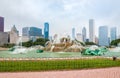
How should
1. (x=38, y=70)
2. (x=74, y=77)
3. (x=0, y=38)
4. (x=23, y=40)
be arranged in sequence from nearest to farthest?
(x=74, y=77) → (x=38, y=70) → (x=23, y=40) → (x=0, y=38)

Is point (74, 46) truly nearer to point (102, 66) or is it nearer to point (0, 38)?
point (102, 66)

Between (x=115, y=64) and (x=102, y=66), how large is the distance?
1.36m

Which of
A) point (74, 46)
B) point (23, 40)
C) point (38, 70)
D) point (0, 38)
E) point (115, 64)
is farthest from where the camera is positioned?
point (0, 38)

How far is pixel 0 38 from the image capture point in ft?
302

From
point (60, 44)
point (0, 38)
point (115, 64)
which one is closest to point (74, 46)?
point (60, 44)

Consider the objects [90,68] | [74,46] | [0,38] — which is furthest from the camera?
[0,38]

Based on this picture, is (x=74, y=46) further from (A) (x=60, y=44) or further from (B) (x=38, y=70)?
(B) (x=38, y=70)

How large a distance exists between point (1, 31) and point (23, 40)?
595 inches

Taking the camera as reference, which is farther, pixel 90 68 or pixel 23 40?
pixel 23 40

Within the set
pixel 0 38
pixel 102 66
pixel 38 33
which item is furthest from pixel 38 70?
pixel 38 33

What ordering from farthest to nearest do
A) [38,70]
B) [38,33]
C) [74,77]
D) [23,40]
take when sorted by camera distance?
[38,33] < [23,40] < [38,70] < [74,77]

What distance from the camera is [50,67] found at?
542 inches

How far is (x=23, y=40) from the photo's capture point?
8388 centimetres

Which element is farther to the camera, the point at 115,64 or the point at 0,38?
the point at 0,38
